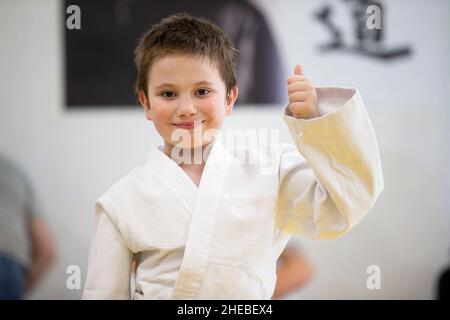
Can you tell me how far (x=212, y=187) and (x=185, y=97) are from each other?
0.14m

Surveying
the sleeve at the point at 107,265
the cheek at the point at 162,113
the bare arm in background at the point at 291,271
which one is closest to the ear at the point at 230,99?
the cheek at the point at 162,113

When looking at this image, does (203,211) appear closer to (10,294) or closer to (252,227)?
(252,227)

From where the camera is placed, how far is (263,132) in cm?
104

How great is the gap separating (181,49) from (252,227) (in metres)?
0.28

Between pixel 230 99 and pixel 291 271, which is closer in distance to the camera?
pixel 230 99

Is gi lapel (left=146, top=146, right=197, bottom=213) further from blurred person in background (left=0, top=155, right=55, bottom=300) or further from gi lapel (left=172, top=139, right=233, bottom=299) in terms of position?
blurred person in background (left=0, top=155, right=55, bottom=300)

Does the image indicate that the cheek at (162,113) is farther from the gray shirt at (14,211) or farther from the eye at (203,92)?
the gray shirt at (14,211)

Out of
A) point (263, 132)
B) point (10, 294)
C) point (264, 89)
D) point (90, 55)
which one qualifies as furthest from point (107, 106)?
point (263, 132)

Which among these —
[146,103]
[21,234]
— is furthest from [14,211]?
[146,103]

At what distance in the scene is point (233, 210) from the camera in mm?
829

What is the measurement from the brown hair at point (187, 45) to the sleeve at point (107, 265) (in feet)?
0.75

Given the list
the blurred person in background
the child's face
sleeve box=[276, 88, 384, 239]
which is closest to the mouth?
the child's face

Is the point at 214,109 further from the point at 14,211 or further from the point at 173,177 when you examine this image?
the point at 14,211

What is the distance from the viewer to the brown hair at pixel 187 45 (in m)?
0.83
